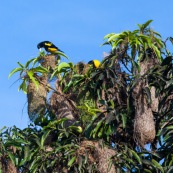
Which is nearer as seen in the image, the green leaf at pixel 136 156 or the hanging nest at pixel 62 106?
the green leaf at pixel 136 156

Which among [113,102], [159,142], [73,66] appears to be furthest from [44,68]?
[159,142]

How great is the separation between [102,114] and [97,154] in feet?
1.49

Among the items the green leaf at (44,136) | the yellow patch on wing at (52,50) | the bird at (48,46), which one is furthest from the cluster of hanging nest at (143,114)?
the bird at (48,46)

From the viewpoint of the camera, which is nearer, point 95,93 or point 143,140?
point 143,140

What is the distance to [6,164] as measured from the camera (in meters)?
7.50

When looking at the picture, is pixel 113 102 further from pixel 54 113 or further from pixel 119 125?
pixel 54 113

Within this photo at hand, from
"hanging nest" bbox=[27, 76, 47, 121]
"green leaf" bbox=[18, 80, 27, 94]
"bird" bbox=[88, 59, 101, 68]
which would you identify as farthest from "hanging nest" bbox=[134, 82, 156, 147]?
"green leaf" bbox=[18, 80, 27, 94]

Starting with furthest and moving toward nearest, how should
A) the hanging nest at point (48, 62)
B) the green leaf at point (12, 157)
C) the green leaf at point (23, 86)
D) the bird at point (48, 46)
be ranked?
the bird at point (48, 46), the hanging nest at point (48, 62), the green leaf at point (23, 86), the green leaf at point (12, 157)

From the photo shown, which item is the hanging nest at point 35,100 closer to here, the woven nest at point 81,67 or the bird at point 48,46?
the woven nest at point 81,67

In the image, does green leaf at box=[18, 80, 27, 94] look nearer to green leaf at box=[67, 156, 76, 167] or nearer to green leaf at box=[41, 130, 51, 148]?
green leaf at box=[41, 130, 51, 148]

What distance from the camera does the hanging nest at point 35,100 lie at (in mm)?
7836

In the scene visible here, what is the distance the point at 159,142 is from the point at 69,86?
1.04 meters

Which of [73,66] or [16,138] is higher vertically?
[73,66]

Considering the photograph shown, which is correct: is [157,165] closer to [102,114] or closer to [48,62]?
[102,114]
